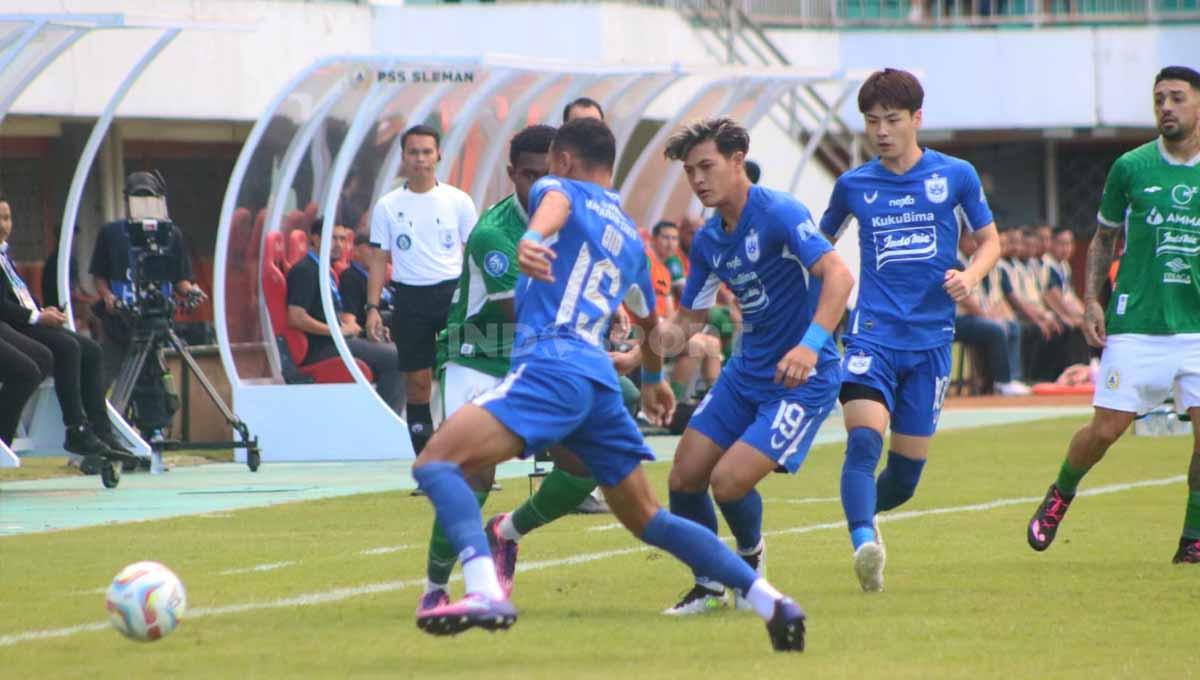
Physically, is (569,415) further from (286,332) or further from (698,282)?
(286,332)

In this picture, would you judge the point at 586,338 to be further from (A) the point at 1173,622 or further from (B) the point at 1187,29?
(B) the point at 1187,29

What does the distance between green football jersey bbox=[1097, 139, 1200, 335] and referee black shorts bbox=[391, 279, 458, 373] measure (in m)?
5.30

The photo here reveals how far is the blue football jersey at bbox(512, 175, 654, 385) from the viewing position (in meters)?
7.24

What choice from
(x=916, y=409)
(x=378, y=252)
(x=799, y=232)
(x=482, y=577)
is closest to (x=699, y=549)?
(x=482, y=577)

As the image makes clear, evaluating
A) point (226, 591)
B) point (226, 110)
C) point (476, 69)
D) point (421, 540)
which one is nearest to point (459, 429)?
point (226, 591)

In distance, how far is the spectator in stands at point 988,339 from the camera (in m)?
25.7

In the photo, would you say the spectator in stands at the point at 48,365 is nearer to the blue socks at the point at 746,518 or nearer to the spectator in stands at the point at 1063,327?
the blue socks at the point at 746,518

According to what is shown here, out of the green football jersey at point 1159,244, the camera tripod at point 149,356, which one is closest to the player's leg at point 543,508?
the green football jersey at point 1159,244

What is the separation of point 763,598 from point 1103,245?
3.68m

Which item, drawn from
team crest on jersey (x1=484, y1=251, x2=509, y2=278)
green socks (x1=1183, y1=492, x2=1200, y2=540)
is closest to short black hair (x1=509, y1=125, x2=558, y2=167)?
team crest on jersey (x1=484, y1=251, x2=509, y2=278)

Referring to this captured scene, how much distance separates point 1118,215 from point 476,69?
27.5 feet

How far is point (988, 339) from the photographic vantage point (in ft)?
85.1

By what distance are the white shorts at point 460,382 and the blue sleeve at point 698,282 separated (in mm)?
1269

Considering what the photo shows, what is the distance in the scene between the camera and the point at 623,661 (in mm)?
7023
